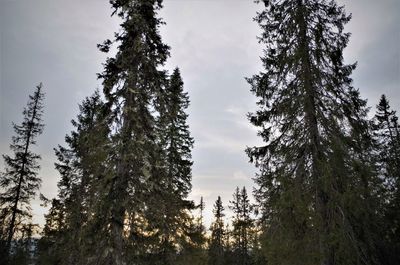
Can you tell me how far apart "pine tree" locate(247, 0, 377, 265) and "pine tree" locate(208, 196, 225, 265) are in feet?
128

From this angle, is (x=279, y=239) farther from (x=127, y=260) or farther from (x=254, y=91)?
(x=254, y=91)

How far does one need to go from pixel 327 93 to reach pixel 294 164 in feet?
10.4

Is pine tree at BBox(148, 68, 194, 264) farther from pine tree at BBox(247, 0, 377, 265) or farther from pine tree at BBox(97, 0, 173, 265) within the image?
pine tree at BBox(247, 0, 377, 265)

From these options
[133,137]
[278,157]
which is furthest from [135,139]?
[278,157]

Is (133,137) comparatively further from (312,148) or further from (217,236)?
(217,236)

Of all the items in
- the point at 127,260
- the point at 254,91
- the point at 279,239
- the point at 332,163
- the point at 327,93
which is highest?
the point at 254,91

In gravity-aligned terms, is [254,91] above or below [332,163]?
above

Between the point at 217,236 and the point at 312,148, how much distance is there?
44861 millimetres

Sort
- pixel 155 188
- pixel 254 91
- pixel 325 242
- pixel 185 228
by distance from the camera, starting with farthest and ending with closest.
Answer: pixel 185 228 < pixel 254 91 < pixel 155 188 < pixel 325 242

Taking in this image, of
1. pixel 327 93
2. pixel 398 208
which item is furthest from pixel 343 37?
pixel 398 208

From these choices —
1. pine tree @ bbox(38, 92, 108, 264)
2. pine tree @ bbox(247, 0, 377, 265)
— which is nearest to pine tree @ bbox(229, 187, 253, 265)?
pine tree @ bbox(38, 92, 108, 264)

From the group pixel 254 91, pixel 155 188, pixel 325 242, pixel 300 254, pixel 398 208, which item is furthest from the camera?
pixel 398 208

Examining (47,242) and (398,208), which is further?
(47,242)

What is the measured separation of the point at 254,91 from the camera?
44.8 ft
